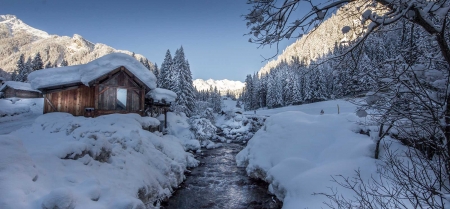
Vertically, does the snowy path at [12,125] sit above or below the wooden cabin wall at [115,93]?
below

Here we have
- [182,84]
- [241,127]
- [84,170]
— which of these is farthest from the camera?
[241,127]

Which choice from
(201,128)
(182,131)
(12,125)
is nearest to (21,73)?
(12,125)

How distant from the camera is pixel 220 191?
9.95 metres

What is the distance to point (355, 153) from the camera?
776cm

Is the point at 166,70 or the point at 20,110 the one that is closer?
the point at 20,110

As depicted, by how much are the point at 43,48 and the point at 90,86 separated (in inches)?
5854

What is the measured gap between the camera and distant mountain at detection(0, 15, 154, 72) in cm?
10633

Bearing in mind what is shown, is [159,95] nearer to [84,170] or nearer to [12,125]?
[12,125]

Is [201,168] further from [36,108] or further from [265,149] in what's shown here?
[36,108]

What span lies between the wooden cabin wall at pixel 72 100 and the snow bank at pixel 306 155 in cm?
1237

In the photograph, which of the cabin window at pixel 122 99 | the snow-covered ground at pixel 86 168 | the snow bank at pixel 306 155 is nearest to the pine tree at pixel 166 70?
the cabin window at pixel 122 99

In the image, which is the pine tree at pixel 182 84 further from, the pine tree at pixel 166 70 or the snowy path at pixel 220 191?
the snowy path at pixel 220 191

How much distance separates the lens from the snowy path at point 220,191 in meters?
8.52

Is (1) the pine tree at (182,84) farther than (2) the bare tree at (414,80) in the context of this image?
Yes
